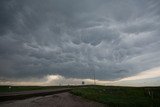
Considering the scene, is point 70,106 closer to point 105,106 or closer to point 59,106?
point 59,106

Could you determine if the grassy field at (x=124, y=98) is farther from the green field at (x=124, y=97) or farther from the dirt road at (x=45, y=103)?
the dirt road at (x=45, y=103)

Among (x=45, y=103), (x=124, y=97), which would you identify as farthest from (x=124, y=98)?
(x=45, y=103)

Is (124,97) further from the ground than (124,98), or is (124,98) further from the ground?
(124,97)

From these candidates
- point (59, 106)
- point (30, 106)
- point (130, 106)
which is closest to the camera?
point (30, 106)

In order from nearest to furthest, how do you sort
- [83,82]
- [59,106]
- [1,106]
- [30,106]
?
[1,106] < [30,106] < [59,106] < [83,82]

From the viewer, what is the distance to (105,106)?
96.2 feet

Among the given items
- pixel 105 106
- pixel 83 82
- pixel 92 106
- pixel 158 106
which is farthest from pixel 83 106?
pixel 83 82

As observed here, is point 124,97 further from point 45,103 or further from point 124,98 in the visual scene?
point 45,103

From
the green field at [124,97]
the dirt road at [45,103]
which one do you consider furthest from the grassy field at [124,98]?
the dirt road at [45,103]

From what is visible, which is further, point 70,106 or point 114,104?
point 114,104

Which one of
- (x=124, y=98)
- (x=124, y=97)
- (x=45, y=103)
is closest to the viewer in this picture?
(x=45, y=103)

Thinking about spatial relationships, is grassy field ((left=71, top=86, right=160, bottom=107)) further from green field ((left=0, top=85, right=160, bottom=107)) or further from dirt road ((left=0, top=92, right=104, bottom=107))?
dirt road ((left=0, top=92, right=104, bottom=107))

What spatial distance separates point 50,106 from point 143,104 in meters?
15.1

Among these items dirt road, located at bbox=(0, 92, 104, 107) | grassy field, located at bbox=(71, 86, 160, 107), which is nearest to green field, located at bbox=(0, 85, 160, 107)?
grassy field, located at bbox=(71, 86, 160, 107)
